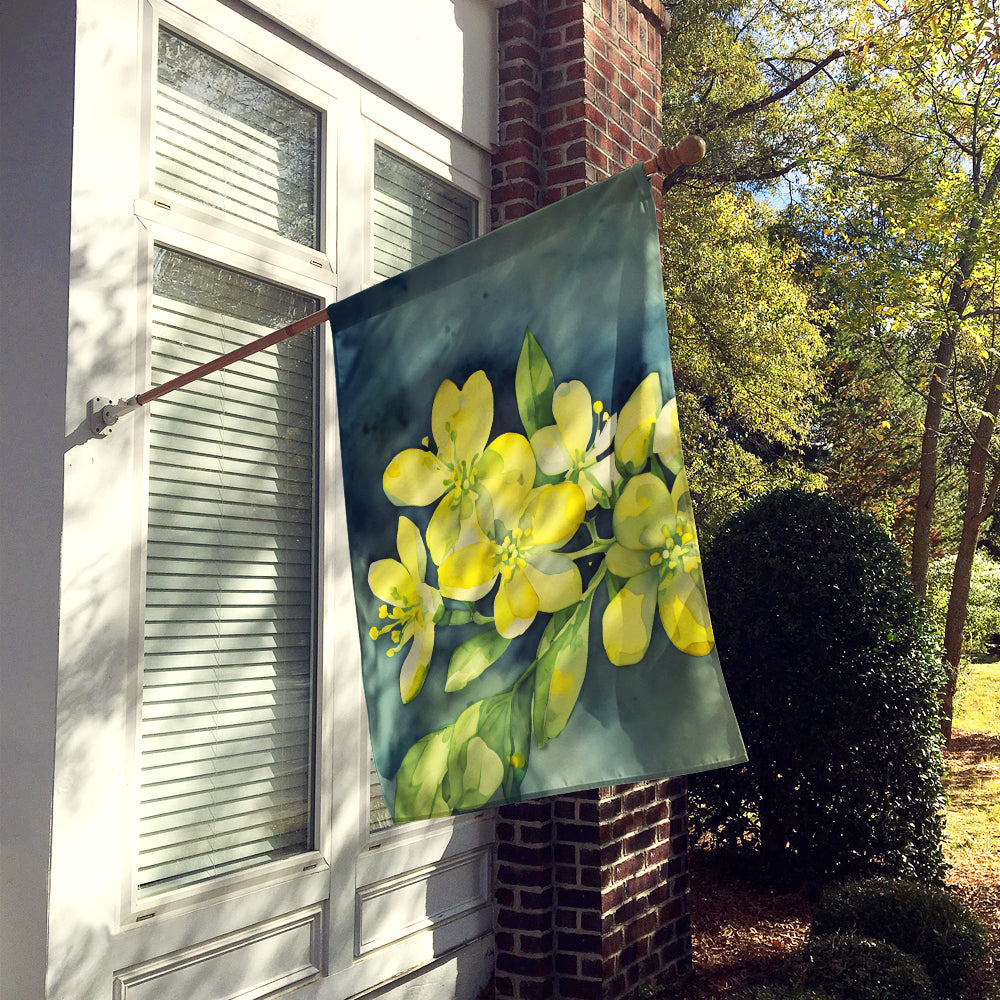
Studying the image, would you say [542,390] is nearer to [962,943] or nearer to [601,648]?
[601,648]

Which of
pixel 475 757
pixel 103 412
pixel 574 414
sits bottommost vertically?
pixel 475 757

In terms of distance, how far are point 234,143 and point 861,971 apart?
394cm

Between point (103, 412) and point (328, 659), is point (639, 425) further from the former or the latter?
point (328, 659)

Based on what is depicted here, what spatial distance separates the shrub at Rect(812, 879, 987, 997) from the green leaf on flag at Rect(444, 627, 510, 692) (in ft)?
10.1

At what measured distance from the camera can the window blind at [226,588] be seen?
2.99m

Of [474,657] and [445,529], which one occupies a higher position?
[445,529]

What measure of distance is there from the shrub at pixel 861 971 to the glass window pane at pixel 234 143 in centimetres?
351

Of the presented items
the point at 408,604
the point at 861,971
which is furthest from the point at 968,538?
the point at 408,604

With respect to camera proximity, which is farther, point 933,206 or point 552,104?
point 933,206

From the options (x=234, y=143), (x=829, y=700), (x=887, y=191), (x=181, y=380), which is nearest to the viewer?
(x=181, y=380)

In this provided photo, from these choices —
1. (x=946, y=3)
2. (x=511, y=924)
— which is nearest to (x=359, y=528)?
(x=511, y=924)

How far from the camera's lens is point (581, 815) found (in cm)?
430

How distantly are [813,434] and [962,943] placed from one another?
14.0 m

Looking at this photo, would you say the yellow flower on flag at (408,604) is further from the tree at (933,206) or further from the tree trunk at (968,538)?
the tree trunk at (968,538)
